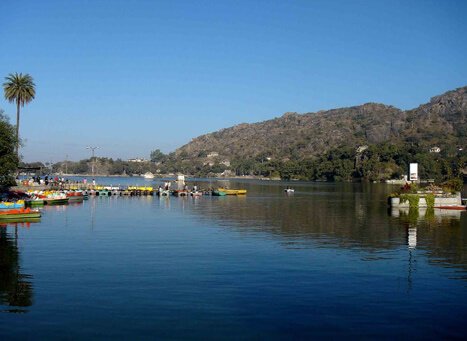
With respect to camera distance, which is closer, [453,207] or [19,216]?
[19,216]

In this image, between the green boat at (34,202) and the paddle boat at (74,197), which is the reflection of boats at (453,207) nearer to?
the green boat at (34,202)

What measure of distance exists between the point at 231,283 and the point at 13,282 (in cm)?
1373

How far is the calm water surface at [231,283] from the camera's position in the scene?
76.3ft

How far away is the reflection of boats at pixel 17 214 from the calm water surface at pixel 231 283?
212 inches

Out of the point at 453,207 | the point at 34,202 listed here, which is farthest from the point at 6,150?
the point at 453,207

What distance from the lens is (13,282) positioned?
30875 millimetres

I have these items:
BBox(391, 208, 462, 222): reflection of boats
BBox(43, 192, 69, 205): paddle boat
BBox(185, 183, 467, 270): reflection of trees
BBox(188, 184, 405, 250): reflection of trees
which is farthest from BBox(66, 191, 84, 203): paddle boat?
BBox(391, 208, 462, 222): reflection of boats

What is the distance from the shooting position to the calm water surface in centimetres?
2325

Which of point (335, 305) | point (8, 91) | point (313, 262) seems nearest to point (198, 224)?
point (313, 262)

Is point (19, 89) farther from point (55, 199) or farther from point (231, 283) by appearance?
point (231, 283)

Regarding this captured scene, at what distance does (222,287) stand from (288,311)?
19.2 ft

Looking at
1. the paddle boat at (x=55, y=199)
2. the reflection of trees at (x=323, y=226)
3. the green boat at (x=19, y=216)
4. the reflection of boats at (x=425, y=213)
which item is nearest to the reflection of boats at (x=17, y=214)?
the green boat at (x=19, y=216)

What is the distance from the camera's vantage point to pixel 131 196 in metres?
140

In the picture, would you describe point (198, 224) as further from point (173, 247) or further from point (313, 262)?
point (313, 262)
